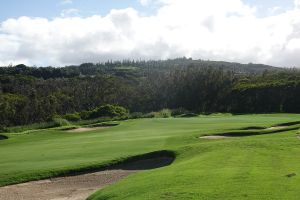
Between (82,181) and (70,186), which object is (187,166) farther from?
(70,186)

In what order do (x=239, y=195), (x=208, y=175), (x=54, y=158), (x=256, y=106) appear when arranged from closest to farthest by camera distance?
(x=239, y=195) → (x=208, y=175) → (x=54, y=158) → (x=256, y=106)

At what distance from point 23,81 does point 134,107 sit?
126 feet

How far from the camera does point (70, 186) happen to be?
2195 cm

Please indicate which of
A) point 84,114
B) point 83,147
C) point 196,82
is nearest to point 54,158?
point 83,147

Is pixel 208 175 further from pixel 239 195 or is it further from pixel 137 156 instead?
pixel 137 156

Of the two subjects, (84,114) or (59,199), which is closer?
(59,199)

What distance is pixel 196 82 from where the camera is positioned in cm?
11138

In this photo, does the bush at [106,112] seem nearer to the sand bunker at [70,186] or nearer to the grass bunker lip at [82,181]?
the grass bunker lip at [82,181]

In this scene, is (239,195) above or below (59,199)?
above

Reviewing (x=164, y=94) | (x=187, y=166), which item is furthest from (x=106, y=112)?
(x=187, y=166)

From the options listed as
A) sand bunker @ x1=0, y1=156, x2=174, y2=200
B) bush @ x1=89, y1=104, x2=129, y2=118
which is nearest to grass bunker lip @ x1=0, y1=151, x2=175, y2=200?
sand bunker @ x1=0, y1=156, x2=174, y2=200

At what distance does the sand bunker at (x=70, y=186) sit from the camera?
2011cm

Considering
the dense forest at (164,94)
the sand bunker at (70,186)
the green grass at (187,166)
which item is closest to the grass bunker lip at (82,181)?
the sand bunker at (70,186)

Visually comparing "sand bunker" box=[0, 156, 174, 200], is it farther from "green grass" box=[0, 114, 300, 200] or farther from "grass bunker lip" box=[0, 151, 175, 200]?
"green grass" box=[0, 114, 300, 200]
